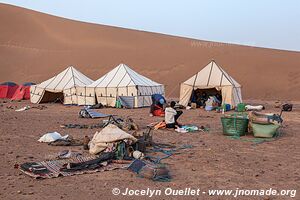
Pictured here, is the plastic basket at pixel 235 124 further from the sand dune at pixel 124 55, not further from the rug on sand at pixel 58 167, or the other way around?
the sand dune at pixel 124 55

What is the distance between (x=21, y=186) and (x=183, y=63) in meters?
40.3

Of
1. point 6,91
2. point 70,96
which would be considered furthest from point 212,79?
point 6,91

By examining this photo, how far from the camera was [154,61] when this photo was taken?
4694 centimetres

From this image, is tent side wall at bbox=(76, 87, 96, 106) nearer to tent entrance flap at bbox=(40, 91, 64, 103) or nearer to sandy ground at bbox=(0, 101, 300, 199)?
tent entrance flap at bbox=(40, 91, 64, 103)

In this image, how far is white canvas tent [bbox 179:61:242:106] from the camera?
65.8 ft

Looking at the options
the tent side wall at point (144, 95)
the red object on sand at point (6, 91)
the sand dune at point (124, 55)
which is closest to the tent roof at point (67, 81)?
the tent side wall at point (144, 95)

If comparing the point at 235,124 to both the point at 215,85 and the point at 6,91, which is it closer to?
the point at 215,85

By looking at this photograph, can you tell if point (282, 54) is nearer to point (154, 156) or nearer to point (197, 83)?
point (197, 83)

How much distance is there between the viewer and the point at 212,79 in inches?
819

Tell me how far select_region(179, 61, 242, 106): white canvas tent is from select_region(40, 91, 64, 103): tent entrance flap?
8.36 metres

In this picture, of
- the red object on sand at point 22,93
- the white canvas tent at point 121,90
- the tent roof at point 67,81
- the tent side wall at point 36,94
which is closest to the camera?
the white canvas tent at point 121,90

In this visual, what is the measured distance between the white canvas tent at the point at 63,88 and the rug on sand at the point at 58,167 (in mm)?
15912

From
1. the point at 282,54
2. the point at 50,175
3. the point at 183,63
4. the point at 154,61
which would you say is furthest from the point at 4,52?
the point at 50,175

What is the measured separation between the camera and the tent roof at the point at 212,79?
2050 centimetres
